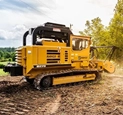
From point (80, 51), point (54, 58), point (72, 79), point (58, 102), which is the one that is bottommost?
point (58, 102)

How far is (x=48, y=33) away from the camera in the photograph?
11.1 metres

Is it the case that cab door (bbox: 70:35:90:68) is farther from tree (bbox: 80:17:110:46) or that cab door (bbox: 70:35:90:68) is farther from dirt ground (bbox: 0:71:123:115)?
tree (bbox: 80:17:110:46)

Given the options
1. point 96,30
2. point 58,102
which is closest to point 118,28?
point 96,30

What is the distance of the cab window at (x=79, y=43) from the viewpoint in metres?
11.8

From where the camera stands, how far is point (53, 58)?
10.7 meters

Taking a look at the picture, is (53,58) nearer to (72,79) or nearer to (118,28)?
(72,79)

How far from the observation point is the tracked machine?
404 inches

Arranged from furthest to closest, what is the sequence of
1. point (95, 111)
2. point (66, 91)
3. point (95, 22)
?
point (95, 22) → point (66, 91) → point (95, 111)

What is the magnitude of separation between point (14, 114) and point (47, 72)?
418 centimetres

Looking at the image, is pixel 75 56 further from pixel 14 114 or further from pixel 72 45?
pixel 14 114

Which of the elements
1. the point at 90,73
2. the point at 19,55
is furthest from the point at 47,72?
the point at 90,73

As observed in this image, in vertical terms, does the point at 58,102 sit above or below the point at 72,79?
below

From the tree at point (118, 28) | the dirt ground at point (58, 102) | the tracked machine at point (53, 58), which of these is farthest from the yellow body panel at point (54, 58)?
the tree at point (118, 28)

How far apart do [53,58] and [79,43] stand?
210 centimetres
